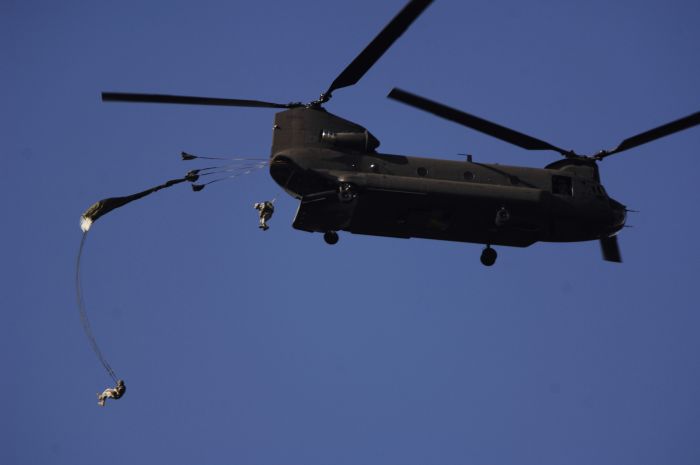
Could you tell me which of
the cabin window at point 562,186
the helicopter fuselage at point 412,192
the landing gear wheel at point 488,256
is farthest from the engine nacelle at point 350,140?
the cabin window at point 562,186

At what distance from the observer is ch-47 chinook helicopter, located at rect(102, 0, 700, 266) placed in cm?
2961

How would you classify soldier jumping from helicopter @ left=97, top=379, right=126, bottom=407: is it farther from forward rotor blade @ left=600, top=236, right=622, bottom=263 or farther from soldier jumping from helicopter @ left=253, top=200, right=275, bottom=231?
forward rotor blade @ left=600, top=236, right=622, bottom=263

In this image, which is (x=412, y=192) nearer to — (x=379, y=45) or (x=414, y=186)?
(x=414, y=186)

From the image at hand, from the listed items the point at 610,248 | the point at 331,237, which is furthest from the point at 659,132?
the point at 331,237

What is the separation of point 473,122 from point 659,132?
5578mm

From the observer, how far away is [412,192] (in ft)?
97.1

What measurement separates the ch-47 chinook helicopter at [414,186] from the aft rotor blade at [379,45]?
0.18 ft

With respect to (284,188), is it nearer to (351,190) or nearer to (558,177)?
(351,190)

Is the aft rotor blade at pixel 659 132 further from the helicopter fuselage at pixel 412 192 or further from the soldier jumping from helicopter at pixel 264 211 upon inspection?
the soldier jumping from helicopter at pixel 264 211

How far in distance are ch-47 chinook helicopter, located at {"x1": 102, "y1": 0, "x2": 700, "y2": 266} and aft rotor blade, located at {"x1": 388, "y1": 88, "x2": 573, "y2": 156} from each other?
0.10 ft

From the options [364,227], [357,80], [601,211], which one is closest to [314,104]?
[357,80]

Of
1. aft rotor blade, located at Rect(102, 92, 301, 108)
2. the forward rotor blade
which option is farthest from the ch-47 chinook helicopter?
the forward rotor blade

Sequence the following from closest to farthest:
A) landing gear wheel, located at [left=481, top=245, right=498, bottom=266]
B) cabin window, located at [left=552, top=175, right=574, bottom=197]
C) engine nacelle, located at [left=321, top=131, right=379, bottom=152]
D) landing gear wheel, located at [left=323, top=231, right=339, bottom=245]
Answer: engine nacelle, located at [left=321, top=131, right=379, bottom=152], landing gear wheel, located at [left=323, top=231, right=339, bottom=245], cabin window, located at [left=552, top=175, right=574, bottom=197], landing gear wheel, located at [left=481, top=245, right=498, bottom=266]

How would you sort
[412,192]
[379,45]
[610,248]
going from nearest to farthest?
[379,45], [412,192], [610,248]
